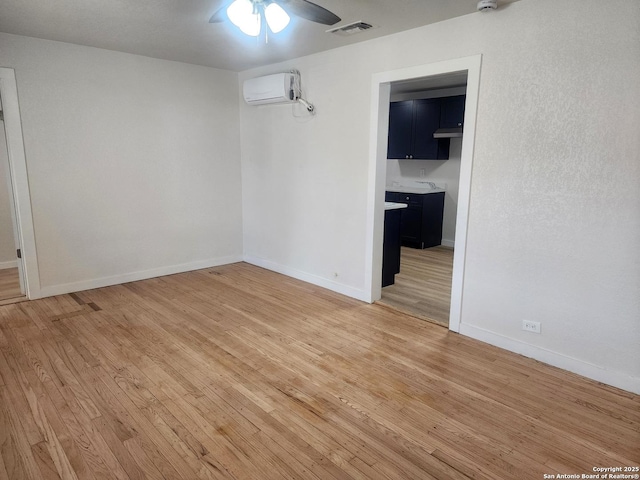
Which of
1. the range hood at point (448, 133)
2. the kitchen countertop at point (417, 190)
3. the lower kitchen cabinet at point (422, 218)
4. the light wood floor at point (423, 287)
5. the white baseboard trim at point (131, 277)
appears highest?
the range hood at point (448, 133)

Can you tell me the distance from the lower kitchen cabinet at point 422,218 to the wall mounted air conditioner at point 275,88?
113 inches

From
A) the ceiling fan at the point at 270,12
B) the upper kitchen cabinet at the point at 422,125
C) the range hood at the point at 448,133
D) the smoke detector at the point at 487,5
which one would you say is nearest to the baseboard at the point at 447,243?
the upper kitchen cabinet at the point at 422,125

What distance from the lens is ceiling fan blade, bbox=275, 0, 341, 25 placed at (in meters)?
2.26

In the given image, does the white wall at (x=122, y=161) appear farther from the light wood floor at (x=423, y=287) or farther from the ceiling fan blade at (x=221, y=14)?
the light wood floor at (x=423, y=287)

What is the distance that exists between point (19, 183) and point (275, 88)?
107 inches

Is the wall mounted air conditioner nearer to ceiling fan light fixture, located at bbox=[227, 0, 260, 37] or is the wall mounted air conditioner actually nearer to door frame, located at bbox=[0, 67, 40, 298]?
ceiling fan light fixture, located at bbox=[227, 0, 260, 37]

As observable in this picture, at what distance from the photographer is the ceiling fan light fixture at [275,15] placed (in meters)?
2.40

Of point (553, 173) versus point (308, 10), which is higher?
point (308, 10)

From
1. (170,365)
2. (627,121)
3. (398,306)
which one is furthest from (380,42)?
(170,365)

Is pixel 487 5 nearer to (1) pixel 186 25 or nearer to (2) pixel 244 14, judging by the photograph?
(2) pixel 244 14

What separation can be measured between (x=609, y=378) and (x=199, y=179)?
4.56 metres

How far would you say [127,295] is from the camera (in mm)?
4238

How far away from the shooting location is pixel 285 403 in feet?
7.79

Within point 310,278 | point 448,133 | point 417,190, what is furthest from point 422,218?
point 310,278
